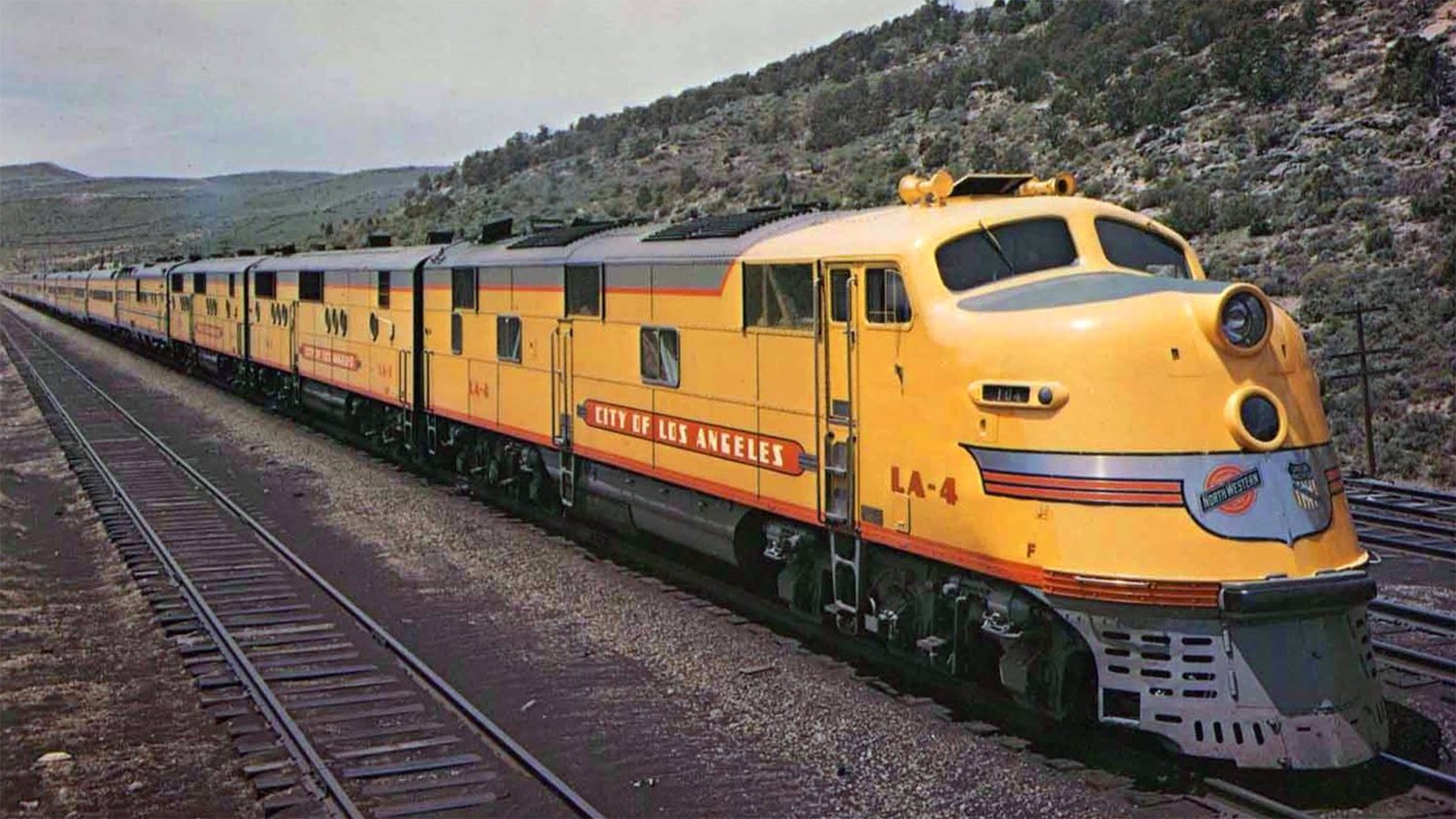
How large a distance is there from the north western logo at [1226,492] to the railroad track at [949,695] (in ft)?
5.40

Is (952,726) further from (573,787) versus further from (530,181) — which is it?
(530,181)

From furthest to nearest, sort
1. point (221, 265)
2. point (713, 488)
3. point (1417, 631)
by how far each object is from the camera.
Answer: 1. point (221, 265)
2. point (713, 488)
3. point (1417, 631)

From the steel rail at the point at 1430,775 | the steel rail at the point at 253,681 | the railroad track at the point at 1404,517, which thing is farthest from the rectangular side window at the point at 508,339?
the steel rail at the point at 1430,775

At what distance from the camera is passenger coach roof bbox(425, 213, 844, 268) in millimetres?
12102

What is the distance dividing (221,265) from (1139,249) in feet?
105

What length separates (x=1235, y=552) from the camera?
802cm

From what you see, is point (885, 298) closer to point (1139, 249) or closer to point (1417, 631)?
point (1139, 249)

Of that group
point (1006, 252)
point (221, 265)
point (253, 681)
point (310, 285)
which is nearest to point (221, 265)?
point (221, 265)

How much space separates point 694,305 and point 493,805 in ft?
18.4

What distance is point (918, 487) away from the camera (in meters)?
9.54

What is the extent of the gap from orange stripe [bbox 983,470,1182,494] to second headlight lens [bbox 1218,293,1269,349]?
40.4 inches

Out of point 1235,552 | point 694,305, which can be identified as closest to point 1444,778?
point 1235,552

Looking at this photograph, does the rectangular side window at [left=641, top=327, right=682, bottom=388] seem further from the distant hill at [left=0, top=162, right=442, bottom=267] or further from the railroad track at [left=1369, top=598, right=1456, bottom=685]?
the distant hill at [left=0, top=162, right=442, bottom=267]

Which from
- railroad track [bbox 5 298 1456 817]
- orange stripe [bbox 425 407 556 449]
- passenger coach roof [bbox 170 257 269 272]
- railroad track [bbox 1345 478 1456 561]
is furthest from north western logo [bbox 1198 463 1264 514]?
passenger coach roof [bbox 170 257 269 272]
